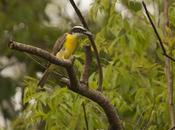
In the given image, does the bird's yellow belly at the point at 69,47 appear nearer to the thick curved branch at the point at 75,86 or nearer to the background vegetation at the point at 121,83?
the background vegetation at the point at 121,83

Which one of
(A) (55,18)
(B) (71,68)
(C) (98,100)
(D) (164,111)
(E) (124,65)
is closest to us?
(B) (71,68)

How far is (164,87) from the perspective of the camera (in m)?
3.54

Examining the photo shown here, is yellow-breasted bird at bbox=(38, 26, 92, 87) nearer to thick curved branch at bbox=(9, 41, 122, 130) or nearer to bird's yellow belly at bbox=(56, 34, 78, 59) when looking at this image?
bird's yellow belly at bbox=(56, 34, 78, 59)

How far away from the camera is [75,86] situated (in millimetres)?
2461

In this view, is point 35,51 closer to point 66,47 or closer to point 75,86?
point 75,86

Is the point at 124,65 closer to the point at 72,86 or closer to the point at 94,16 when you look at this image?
the point at 94,16

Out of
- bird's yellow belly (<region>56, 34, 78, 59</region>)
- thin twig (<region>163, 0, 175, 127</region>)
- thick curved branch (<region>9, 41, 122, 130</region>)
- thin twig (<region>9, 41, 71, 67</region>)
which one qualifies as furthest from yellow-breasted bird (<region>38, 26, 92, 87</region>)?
thin twig (<region>9, 41, 71, 67</region>)

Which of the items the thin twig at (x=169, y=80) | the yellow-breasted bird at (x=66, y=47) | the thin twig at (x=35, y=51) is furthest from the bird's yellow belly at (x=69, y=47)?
the thin twig at (x=35, y=51)

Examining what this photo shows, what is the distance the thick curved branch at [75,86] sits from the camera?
7.11 feet

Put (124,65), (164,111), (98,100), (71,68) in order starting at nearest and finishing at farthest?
(71,68) < (98,100) < (164,111) < (124,65)

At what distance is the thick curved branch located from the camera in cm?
217

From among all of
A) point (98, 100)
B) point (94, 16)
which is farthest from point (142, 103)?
point (98, 100)

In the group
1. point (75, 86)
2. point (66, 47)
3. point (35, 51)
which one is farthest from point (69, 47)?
point (35, 51)

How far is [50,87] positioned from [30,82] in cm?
13
